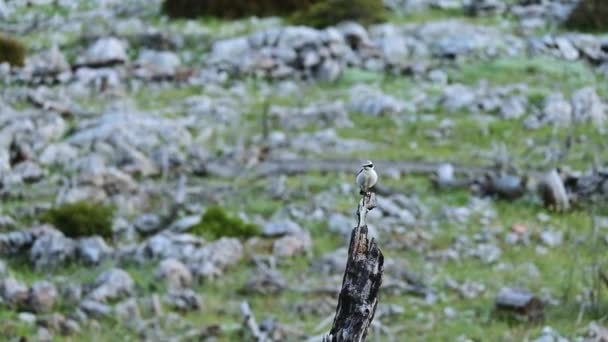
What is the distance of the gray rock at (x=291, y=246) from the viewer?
510 inches

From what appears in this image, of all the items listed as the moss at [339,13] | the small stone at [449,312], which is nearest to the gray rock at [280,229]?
the small stone at [449,312]

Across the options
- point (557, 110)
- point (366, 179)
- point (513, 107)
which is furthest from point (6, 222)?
point (366, 179)

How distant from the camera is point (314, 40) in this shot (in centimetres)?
2327

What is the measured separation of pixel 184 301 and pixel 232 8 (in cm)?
1589

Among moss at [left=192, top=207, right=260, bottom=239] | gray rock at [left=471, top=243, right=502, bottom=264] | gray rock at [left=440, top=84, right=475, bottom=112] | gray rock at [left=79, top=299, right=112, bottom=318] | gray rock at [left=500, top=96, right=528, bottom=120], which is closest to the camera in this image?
gray rock at [left=79, top=299, right=112, bottom=318]

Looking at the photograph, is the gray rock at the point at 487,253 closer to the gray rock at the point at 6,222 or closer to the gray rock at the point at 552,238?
the gray rock at the point at 552,238

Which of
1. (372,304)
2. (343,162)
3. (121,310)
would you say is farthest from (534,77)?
(372,304)

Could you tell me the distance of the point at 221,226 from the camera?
13.7m

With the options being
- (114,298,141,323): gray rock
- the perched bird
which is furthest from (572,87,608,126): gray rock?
the perched bird

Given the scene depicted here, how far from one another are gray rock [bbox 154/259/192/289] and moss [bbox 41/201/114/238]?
1600 mm

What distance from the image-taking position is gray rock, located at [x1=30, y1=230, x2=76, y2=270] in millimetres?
12555

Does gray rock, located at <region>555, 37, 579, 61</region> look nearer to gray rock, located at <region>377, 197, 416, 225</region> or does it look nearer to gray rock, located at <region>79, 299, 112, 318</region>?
gray rock, located at <region>377, 197, 416, 225</region>

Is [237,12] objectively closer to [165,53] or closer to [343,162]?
[165,53]

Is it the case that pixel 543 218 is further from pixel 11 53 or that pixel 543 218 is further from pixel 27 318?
pixel 11 53
